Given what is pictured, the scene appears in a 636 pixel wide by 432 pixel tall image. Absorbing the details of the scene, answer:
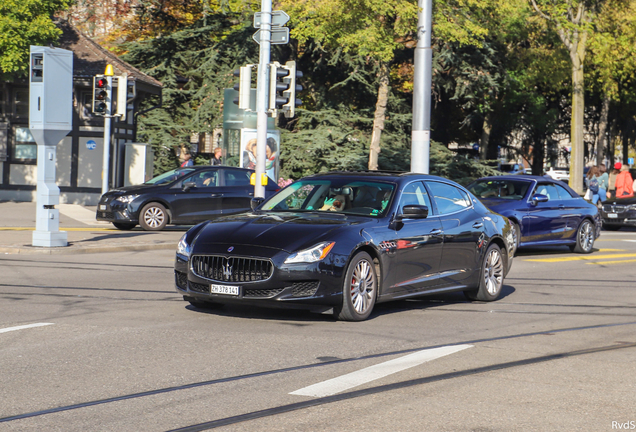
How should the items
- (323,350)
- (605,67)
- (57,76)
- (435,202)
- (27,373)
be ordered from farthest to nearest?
(605,67)
(57,76)
(435,202)
(323,350)
(27,373)

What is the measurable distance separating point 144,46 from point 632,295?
94.5 feet

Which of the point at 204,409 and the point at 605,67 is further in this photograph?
the point at 605,67

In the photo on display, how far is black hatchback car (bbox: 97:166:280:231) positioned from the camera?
1991cm

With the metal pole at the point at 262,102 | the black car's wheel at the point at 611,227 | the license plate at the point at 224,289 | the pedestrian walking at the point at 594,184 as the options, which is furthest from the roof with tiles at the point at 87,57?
the license plate at the point at 224,289

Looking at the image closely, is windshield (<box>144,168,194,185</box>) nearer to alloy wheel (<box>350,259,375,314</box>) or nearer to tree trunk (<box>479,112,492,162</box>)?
alloy wheel (<box>350,259,375,314</box>)

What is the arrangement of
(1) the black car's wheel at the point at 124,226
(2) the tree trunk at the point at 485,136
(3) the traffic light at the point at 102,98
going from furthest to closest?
(2) the tree trunk at the point at 485,136
(3) the traffic light at the point at 102,98
(1) the black car's wheel at the point at 124,226

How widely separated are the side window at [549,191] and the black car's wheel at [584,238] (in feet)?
2.97

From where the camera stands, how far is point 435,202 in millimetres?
9969

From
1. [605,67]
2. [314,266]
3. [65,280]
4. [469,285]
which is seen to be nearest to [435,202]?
[469,285]

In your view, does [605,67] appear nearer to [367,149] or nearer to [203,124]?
[367,149]

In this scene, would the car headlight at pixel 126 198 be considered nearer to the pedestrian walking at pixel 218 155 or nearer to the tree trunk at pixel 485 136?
the pedestrian walking at pixel 218 155

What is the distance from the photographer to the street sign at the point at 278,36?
61.6 feet

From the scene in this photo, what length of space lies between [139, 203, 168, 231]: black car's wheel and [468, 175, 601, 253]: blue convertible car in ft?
23.0

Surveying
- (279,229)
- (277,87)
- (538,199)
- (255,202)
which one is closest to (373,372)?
(279,229)
